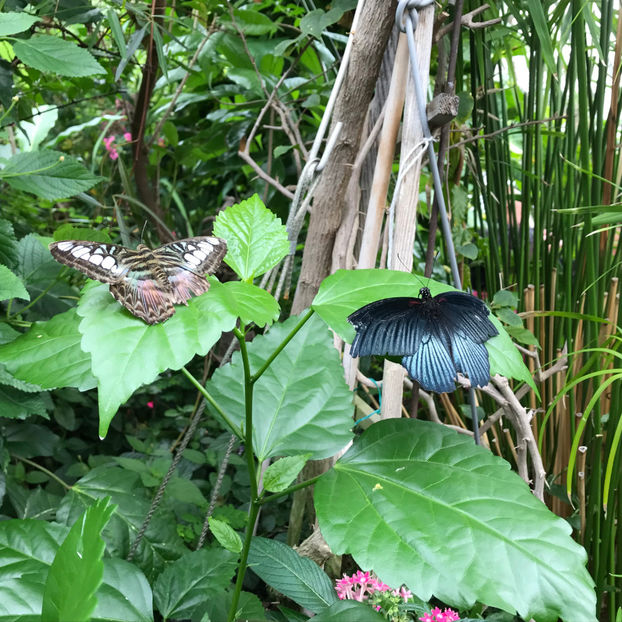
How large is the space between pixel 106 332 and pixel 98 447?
4.02 feet

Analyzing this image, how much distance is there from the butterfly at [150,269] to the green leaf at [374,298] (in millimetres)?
126

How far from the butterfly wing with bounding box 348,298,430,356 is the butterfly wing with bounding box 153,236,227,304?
15cm

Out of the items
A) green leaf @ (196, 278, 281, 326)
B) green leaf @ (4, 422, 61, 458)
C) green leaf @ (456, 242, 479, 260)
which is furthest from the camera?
green leaf @ (4, 422, 61, 458)

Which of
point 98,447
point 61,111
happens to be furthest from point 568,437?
point 61,111

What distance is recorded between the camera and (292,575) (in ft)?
2.32

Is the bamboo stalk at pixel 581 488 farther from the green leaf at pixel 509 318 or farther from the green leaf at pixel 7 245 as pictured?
the green leaf at pixel 7 245

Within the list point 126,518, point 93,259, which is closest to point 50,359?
point 93,259

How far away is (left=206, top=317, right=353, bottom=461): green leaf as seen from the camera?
68cm

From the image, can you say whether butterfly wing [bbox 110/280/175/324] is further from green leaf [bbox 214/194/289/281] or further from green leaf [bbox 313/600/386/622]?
green leaf [bbox 313/600/386/622]

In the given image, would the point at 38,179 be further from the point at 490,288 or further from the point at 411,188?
the point at 490,288

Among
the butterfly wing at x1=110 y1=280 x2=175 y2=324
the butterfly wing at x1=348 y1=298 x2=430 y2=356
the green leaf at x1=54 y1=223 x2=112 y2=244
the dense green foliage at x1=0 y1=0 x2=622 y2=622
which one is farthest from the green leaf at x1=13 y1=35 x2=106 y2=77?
the butterfly wing at x1=348 y1=298 x2=430 y2=356

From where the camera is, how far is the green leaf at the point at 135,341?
436 millimetres

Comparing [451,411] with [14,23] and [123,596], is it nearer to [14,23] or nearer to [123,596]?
[123,596]

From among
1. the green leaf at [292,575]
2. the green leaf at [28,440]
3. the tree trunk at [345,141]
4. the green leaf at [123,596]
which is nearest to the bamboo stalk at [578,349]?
the tree trunk at [345,141]
